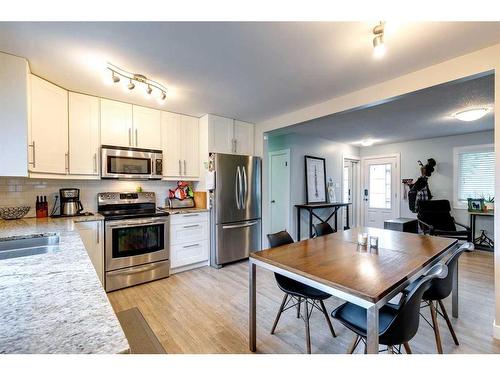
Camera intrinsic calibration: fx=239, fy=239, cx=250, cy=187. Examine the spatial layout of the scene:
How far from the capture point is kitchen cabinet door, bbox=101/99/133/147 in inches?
115

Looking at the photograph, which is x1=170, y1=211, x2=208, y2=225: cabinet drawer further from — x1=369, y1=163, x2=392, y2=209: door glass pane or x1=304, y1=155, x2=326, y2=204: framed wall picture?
x1=369, y1=163, x2=392, y2=209: door glass pane

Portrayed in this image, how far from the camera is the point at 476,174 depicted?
15.3 feet

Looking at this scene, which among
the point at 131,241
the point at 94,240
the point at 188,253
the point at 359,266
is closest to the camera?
the point at 359,266

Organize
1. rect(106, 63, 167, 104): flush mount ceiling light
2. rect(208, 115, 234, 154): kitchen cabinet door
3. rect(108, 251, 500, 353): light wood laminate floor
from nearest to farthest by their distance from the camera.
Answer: rect(108, 251, 500, 353): light wood laminate floor → rect(106, 63, 167, 104): flush mount ceiling light → rect(208, 115, 234, 154): kitchen cabinet door

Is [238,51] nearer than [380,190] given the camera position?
Yes

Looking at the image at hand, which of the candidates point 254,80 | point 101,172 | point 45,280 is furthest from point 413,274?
point 101,172

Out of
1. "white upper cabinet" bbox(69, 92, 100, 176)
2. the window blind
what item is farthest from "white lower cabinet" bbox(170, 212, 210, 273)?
the window blind

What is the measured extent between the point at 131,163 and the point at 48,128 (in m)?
0.89

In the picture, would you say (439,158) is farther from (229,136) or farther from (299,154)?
(229,136)

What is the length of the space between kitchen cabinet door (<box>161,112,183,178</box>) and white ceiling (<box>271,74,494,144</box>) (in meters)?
1.60

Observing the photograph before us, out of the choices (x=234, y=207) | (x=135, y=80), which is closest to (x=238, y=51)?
(x=135, y=80)

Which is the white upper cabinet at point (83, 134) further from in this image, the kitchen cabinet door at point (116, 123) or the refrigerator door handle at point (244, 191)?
the refrigerator door handle at point (244, 191)

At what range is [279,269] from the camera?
61.1 inches

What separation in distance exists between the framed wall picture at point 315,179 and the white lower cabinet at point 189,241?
2.50m
